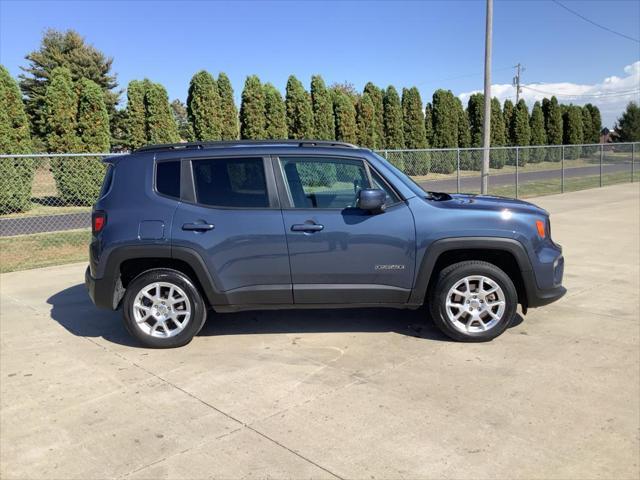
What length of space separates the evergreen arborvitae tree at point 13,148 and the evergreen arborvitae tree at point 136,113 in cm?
372

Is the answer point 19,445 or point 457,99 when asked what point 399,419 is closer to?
point 19,445

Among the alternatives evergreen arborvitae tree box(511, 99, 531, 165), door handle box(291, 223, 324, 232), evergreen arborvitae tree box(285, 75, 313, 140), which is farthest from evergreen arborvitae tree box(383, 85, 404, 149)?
door handle box(291, 223, 324, 232)

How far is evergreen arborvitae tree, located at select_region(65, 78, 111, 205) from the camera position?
14.6 m

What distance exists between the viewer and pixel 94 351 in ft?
15.3

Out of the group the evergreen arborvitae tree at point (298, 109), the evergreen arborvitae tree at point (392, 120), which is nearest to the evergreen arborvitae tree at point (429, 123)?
the evergreen arborvitae tree at point (392, 120)

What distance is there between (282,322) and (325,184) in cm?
148

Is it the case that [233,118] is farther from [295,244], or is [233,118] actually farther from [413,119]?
[295,244]

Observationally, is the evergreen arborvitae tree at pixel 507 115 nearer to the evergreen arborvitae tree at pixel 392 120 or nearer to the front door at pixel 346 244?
the evergreen arborvitae tree at pixel 392 120

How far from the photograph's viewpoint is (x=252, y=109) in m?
21.0

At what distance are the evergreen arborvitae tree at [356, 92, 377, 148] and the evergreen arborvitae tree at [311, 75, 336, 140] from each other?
243cm

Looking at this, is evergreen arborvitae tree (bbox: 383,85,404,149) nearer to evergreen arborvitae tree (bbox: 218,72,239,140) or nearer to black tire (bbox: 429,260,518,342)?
evergreen arborvitae tree (bbox: 218,72,239,140)

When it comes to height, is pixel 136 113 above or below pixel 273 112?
below

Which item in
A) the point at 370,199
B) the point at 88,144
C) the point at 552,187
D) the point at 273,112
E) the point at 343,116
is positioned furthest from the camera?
the point at 343,116

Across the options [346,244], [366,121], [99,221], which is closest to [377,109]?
[366,121]
